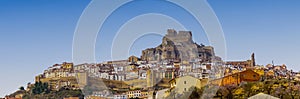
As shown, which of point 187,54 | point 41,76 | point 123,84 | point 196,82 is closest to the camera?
point 196,82

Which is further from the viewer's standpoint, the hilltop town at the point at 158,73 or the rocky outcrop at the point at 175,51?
the rocky outcrop at the point at 175,51

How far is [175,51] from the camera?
1156 inches

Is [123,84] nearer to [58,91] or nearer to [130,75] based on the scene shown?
[130,75]

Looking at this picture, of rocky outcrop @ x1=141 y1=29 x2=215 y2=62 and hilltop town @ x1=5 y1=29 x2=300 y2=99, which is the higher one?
rocky outcrop @ x1=141 y1=29 x2=215 y2=62

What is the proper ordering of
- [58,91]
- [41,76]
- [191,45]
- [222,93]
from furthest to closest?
[41,76] < [58,91] < [191,45] < [222,93]

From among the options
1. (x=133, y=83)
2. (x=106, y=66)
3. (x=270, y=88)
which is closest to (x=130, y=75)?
(x=133, y=83)

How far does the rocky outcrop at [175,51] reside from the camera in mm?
23344

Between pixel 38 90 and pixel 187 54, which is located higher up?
pixel 187 54

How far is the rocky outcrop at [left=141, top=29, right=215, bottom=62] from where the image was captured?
23344mm

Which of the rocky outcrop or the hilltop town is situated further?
the rocky outcrop

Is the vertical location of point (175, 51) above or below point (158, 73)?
above

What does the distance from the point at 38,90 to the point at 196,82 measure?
21166mm

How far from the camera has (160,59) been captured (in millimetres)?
30922

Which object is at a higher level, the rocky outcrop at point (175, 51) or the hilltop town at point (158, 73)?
the rocky outcrop at point (175, 51)
